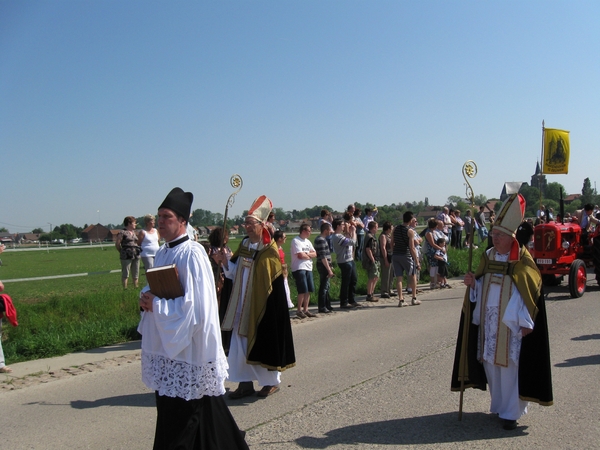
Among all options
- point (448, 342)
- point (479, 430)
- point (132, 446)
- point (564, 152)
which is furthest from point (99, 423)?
point (564, 152)

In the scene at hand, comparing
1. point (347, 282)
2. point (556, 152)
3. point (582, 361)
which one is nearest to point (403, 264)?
point (347, 282)

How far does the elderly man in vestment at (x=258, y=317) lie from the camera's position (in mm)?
6273

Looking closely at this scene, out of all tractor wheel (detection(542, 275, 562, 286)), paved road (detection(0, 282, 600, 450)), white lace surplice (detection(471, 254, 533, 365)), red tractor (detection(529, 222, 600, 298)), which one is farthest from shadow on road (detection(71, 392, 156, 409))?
tractor wheel (detection(542, 275, 562, 286))

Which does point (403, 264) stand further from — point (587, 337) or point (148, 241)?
point (148, 241)

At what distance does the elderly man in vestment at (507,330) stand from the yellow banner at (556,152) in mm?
12763

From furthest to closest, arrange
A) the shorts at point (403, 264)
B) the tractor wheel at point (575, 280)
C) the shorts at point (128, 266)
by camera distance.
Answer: the shorts at point (128, 266), the tractor wheel at point (575, 280), the shorts at point (403, 264)

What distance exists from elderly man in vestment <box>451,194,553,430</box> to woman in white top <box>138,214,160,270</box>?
825 centimetres

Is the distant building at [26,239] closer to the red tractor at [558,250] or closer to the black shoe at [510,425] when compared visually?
the red tractor at [558,250]

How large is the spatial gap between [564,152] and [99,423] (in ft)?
50.8

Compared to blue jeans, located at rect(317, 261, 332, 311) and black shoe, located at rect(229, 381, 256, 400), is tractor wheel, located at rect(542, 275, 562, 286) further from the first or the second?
black shoe, located at rect(229, 381, 256, 400)

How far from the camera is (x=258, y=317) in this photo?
6.31 metres

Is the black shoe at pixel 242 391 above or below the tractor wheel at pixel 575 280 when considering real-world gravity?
below

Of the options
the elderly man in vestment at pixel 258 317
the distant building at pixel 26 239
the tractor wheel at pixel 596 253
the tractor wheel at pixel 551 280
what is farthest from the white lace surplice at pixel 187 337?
the distant building at pixel 26 239

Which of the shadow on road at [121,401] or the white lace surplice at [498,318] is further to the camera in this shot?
the shadow on road at [121,401]
